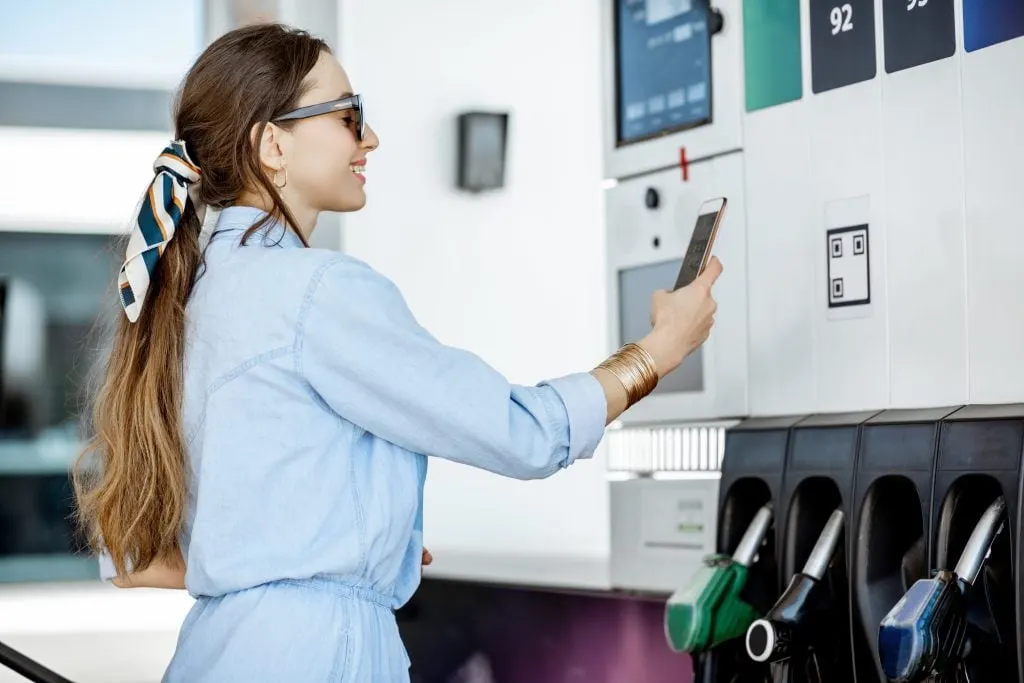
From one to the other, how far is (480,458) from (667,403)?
0.70m

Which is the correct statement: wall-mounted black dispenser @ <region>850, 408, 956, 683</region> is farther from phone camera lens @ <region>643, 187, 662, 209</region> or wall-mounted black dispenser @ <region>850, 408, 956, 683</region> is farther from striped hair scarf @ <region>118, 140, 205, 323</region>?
striped hair scarf @ <region>118, 140, 205, 323</region>

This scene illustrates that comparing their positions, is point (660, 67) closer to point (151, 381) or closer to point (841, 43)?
point (841, 43)

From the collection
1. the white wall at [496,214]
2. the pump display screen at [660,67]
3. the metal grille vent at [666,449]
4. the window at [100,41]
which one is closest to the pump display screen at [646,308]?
the metal grille vent at [666,449]

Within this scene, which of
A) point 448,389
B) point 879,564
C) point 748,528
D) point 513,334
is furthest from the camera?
point 513,334

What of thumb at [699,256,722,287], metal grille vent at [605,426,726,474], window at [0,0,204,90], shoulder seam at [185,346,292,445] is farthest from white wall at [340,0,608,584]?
shoulder seam at [185,346,292,445]

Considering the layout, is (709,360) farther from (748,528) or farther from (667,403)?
(748,528)

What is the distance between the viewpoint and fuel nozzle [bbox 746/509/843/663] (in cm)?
169

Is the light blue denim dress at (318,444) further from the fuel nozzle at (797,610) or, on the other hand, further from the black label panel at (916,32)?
the black label panel at (916,32)

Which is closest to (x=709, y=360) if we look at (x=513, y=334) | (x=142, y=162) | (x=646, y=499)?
(x=646, y=499)

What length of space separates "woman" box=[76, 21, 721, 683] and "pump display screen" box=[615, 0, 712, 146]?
1.79 ft

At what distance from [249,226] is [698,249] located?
555 mm

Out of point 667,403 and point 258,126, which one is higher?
point 258,126

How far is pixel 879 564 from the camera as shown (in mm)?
1707

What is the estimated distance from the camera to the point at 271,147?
69.1 inches
